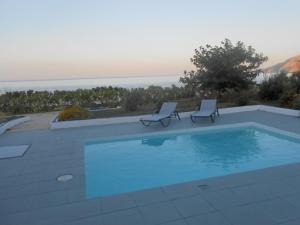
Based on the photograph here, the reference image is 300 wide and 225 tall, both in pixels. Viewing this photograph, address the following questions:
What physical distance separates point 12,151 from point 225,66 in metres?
9.18

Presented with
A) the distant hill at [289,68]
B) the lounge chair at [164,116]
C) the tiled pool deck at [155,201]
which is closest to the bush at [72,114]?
the lounge chair at [164,116]

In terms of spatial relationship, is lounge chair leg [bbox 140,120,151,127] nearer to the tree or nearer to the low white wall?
the tree

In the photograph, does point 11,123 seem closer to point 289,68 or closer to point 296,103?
point 296,103

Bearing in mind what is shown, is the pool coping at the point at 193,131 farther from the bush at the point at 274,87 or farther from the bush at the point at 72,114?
the bush at the point at 274,87

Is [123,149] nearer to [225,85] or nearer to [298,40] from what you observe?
[225,85]

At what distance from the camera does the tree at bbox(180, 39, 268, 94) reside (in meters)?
11.9

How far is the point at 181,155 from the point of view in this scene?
245 inches

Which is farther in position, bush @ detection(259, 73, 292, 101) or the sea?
the sea

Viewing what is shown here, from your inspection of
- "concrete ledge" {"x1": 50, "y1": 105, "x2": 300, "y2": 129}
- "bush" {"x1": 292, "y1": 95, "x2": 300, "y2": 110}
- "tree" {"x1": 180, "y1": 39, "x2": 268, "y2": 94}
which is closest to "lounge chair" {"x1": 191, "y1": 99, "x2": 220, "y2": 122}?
"concrete ledge" {"x1": 50, "y1": 105, "x2": 300, "y2": 129}

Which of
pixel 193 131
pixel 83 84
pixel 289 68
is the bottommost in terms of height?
pixel 193 131

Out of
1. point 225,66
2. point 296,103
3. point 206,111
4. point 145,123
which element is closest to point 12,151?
point 145,123

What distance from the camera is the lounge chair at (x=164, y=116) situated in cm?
871

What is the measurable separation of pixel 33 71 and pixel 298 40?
84.7 ft

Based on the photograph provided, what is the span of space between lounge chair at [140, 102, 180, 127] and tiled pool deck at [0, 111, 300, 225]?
13.2 ft
